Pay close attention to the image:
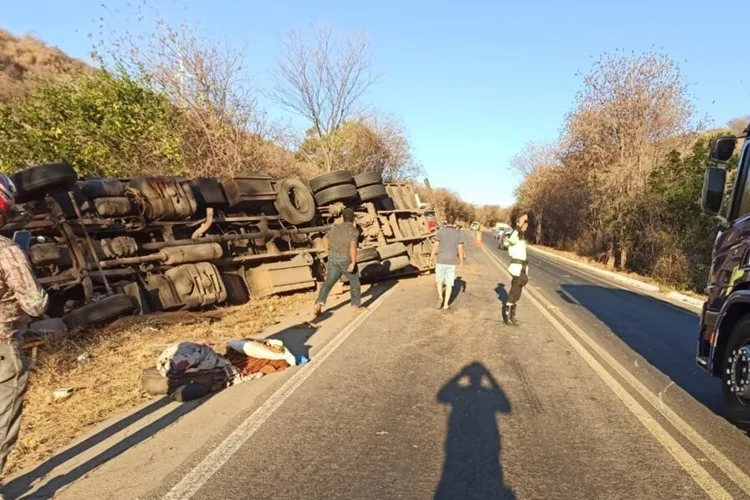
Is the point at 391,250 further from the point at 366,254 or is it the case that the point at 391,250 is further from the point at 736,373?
the point at 736,373

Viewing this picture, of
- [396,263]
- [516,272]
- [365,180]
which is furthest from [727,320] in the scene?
[365,180]

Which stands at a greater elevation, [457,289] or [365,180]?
[365,180]

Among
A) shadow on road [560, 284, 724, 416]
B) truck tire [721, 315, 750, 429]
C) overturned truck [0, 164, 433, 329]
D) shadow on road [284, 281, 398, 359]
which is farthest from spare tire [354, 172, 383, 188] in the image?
truck tire [721, 315, 750, 429]

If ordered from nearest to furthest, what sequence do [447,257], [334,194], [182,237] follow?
[447,257], [182,237], [334,194]

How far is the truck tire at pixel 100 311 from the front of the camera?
7.49m

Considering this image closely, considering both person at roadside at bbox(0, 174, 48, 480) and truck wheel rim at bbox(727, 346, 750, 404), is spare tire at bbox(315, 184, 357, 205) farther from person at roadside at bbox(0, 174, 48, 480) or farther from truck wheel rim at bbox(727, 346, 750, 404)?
person at roadside at bbox(0, 174, 48, 480)

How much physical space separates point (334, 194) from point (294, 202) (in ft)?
3.99

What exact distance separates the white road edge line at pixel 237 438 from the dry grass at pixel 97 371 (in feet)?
A: 4.37

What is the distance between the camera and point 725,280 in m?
4.75

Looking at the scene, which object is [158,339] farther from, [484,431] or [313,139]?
[313,139]

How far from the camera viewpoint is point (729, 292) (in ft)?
15.2

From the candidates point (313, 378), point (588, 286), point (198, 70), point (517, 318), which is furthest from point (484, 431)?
point (198, 70)

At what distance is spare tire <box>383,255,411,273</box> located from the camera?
1405 centimetres

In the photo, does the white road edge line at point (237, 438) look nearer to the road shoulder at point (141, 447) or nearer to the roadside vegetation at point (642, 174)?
the road shoulder at point (141, 447)
